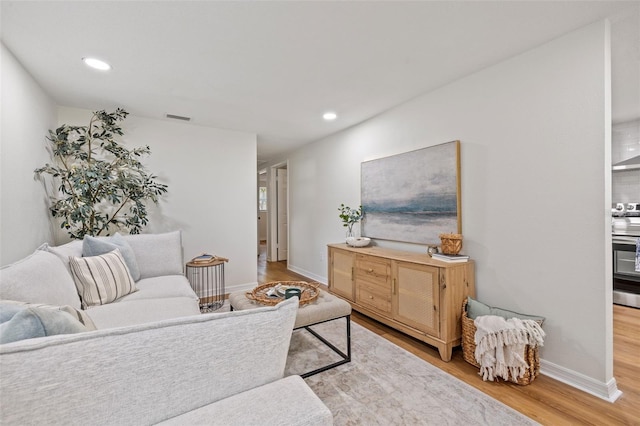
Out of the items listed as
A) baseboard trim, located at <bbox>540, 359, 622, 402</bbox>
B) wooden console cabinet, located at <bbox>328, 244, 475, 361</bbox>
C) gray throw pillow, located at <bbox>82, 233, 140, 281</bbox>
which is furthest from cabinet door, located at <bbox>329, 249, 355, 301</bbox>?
gray throw pillow, located at <bbox>82, 233, 140, 281</bbox>

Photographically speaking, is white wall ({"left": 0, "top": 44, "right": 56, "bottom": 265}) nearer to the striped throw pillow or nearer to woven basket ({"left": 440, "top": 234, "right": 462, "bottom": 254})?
the striped throw pillow

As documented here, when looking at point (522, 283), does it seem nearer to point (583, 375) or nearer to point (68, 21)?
point (583, 375)

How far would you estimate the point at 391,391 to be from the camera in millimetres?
1793

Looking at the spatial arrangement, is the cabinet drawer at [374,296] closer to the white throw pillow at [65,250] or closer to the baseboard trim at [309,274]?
the baseboard trim at [309,274]

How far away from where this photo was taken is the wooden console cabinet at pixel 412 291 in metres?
2.20

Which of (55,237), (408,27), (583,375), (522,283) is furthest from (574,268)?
(55,237)

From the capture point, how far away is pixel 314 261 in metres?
4.73

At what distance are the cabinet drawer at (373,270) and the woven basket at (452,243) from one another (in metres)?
0.54

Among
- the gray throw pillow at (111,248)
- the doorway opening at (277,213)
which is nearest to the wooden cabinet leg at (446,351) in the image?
the gray throw pillow at (111,248)

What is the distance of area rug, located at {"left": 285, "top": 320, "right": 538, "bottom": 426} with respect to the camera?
5.14 feet

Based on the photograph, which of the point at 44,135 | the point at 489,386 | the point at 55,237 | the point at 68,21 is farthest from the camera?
the point at 55,237

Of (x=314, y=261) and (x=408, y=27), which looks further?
(x=314, y=261)

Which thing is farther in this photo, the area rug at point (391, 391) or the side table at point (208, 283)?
the side table at point (208, 283)

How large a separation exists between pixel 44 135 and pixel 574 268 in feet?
14.9
